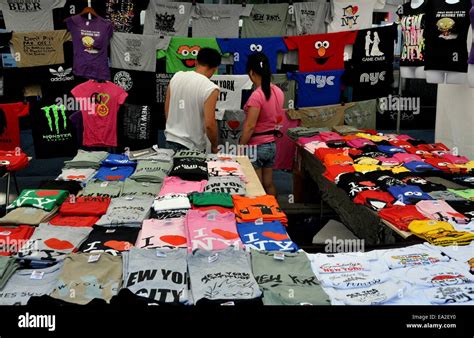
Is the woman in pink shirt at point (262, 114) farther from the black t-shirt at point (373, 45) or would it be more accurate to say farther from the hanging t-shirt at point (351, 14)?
the hanging t-shirt at point (351, 14)

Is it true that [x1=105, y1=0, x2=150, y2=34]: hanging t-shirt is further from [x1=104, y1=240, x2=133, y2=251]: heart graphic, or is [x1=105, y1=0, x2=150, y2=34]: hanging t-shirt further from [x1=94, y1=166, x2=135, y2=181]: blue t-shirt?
[x1=104, y1=240, x2=133, y2=251]: heart graphic

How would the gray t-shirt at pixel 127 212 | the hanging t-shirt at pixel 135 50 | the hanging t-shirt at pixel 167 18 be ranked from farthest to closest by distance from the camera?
the hanging t-shirt at pixel 167 18, the hanging t-shirt at pixel 135 50, the gray t-shirt at pixel 127 212

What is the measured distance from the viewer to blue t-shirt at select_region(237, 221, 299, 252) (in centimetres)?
274

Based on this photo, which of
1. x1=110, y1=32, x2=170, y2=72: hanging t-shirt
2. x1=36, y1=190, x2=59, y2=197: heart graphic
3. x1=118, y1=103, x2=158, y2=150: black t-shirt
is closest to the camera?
x1=36, y1=190, x2=59, y2=197: heart graphic

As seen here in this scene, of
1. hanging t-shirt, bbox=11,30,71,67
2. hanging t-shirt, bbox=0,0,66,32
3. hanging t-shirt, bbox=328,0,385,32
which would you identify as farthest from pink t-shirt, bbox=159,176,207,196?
hanging t-shirt, bbox=328,0,385,32

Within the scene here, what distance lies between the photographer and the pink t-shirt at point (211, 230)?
2.72 metres

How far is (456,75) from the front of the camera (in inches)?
199

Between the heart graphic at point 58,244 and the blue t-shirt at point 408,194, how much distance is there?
2.24 m

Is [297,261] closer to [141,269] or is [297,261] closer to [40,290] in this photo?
[141,269]

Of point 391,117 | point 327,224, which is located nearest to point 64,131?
point 327,224

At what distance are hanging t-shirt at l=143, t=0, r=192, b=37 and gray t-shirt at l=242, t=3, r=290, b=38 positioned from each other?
741 mm

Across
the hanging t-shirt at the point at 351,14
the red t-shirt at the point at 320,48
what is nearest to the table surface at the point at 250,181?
the red t-shirt at the point at 320,48

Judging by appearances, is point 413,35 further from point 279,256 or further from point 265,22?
point 279,256

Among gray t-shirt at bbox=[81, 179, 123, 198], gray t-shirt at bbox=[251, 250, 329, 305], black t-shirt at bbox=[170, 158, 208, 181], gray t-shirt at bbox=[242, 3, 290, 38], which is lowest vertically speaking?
gray t-shirt at bbox=[251, 250, 329, 305]
